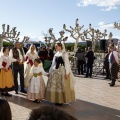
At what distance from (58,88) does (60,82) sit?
152mm

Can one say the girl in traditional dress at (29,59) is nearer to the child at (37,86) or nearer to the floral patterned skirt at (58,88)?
the child at (37,86)

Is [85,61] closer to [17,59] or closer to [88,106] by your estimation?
[17,59]

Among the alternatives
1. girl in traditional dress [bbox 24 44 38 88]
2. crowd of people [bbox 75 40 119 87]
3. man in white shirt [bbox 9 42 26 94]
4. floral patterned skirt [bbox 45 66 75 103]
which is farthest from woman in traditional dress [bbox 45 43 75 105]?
crowd of people [bbox 75 40 119 87]

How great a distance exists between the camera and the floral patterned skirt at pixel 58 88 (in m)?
7.34

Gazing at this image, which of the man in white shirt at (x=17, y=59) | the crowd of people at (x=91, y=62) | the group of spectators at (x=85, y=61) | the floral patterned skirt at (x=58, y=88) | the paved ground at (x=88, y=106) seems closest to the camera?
the paved ground at (x=88, y=106)

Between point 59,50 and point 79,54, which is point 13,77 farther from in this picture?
point 79,54

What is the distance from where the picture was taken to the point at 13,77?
8898 millimetres

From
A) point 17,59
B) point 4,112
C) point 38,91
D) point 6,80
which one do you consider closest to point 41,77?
point 38,91

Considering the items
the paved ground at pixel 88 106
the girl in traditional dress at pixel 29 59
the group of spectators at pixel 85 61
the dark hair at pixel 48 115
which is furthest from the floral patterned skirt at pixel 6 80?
the dark hair at pixel 48 115

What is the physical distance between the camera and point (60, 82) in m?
7.34

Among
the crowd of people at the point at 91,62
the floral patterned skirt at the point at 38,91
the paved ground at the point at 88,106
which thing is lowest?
the paved ground at the point at 88,106

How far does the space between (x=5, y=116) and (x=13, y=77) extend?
24.0 feet

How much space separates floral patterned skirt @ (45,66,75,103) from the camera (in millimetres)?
7336

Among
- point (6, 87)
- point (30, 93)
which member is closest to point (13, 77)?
point (6, 87)
